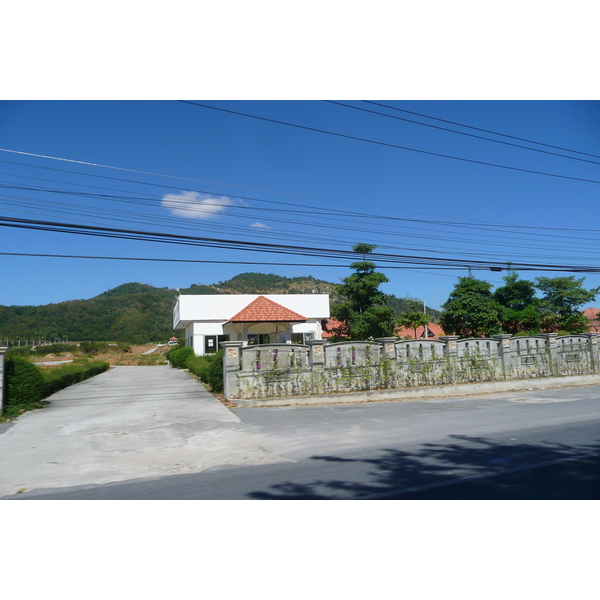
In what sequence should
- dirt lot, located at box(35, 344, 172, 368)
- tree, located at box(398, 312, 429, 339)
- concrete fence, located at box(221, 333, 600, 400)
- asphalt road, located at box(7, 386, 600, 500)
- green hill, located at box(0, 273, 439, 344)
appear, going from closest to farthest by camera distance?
asphalt road, located at box(7, 386, 600, 500)
concrete fence, located at box(221, 333, 600, 400)
tree, located at box(398, 312, 429, 339)
dirt lot, located at box(35, 344, 172, 368)
green hill, located at box(0, 273, 439, 344)

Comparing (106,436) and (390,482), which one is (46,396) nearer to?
(106,436)

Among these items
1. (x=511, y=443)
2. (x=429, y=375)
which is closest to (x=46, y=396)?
(x=429, y=375)

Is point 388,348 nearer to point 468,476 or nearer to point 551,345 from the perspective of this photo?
point 551,345

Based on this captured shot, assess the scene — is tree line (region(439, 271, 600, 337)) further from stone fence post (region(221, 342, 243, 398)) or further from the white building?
stone fence post (region(221, 342, 243, 398))

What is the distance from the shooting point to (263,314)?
2789 centimetres

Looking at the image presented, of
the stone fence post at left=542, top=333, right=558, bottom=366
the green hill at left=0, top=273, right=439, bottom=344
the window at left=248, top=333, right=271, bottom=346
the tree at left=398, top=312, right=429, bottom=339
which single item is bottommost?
the stone fence post at left=542, top=333, right=558, bottom=366

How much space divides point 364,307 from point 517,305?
14383 mm

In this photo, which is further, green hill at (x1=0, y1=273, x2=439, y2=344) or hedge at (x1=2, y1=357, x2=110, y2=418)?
green hill at (x1=0, y1=273, x2=439, y2=344)

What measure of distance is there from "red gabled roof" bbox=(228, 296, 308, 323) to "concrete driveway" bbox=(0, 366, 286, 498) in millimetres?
15413

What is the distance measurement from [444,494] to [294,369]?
7.89m

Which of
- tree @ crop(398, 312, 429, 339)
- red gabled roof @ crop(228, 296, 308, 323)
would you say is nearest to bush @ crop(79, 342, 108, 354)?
red gabled roof @ crop(228, 296, 308, 323)

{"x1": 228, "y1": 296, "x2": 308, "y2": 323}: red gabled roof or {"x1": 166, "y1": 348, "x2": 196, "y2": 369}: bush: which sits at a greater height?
{"x1": 228, "y1": 296, "x2": 308, "y2": 323}: red gabled roof

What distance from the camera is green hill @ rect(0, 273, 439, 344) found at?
6315 centimetres

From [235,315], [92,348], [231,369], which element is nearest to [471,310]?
[235,315]
